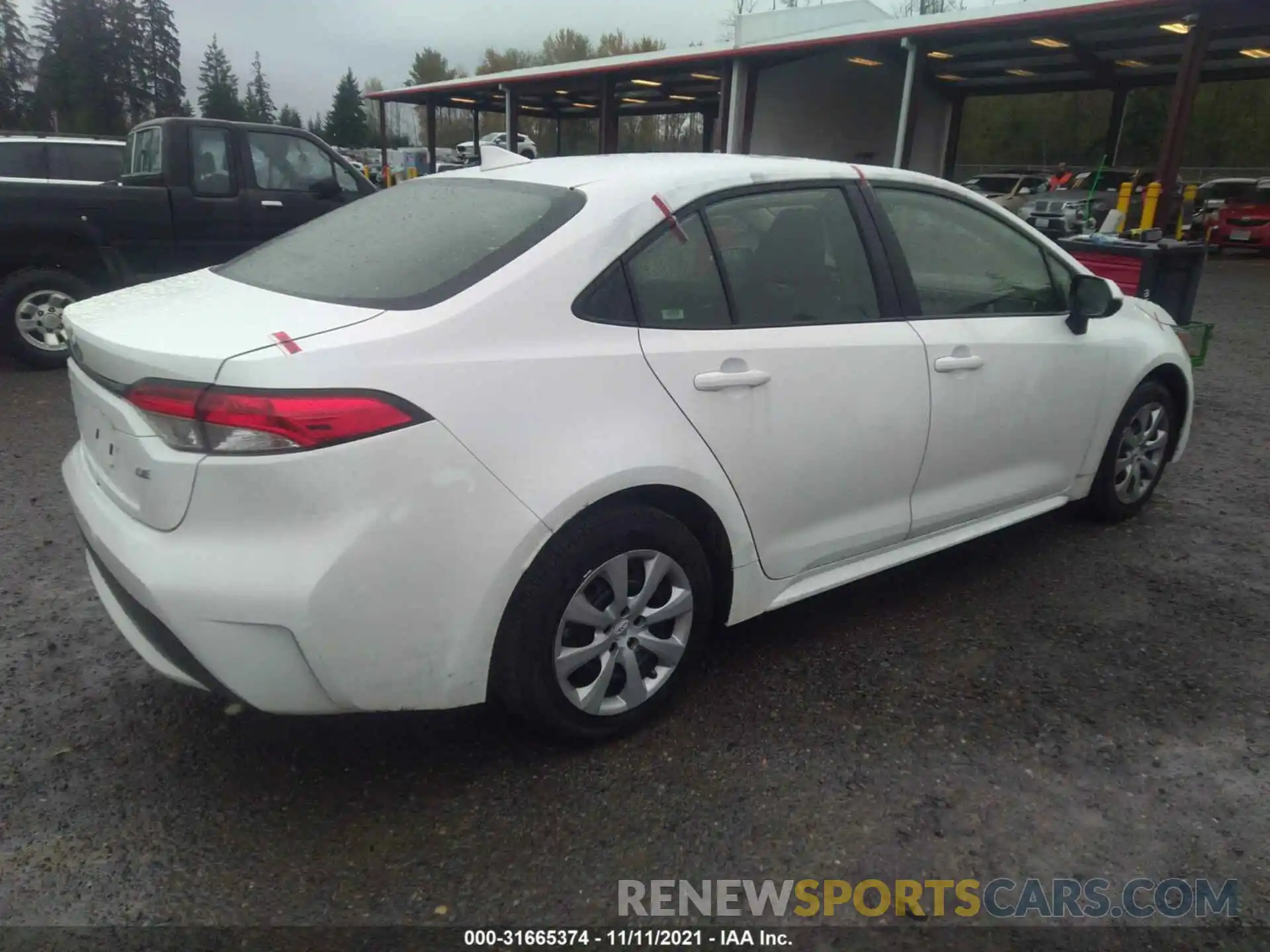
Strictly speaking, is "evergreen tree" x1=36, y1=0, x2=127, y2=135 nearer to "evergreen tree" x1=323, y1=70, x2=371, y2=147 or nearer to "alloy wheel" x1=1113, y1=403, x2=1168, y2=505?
"evergreen tree" x1=323, y1=70, x2=371, y2=147

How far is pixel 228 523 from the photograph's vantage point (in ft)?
6.90

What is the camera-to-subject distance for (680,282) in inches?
107

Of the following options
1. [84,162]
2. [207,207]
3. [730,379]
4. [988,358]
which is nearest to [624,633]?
[730,379]

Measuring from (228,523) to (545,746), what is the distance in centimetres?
110

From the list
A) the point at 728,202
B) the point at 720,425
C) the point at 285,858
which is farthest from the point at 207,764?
the point at 728,202

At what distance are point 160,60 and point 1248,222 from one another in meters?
76.3

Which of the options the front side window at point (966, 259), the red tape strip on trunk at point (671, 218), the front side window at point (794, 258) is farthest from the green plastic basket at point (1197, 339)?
the red tape strip on trunk at point (671, 218)

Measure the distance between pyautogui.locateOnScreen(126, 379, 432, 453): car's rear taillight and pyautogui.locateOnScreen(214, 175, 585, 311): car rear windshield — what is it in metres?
0.34

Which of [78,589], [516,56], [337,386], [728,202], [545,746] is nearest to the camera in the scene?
[337,386]

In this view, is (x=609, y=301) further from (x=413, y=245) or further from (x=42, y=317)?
(x=42, y=317)

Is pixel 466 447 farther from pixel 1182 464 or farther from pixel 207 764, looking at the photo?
pixel 1182 464

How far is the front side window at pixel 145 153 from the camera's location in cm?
780

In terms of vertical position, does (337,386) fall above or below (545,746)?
above

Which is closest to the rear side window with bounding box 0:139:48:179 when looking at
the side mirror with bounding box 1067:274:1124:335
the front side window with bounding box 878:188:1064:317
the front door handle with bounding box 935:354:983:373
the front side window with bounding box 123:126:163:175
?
the front side window with bounding box 123:126:163:175
